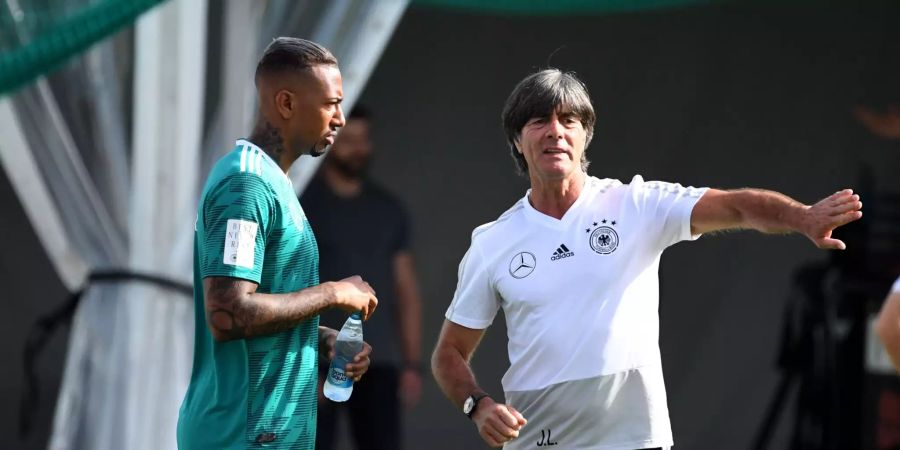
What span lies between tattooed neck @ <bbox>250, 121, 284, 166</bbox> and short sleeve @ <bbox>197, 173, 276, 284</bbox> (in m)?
0.13

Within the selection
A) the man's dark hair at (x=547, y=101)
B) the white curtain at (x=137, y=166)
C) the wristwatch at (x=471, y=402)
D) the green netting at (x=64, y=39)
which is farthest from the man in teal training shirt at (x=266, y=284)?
the white curtain at (x=137, y=166)

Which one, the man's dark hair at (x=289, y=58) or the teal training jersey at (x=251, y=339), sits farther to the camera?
the man's dark hair at (x=289, y=58)

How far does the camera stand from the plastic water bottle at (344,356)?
9.46 feet

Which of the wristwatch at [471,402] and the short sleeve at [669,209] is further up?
the short sleeve at [669,209]

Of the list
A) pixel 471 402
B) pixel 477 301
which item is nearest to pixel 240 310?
pixel 471 402

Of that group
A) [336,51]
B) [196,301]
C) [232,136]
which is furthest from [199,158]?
[196,301]

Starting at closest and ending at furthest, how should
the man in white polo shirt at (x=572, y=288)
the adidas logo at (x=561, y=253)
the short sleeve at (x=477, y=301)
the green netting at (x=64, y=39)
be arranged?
the man in white polo shirt at (x=572, y=288) < the adidas logo at (x=561, y=253) < the short sleeve at (x=477, y=301) < the green netting at (x=64, y=39)

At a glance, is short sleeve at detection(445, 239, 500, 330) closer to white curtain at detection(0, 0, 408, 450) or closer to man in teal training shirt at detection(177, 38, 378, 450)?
man in teal training shirt at detection(177, 38, 378, 450)

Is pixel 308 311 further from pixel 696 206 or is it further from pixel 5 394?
pixel 5 394

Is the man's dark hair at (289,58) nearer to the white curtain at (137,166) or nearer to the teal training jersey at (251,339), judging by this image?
the teal training jersey at (251,339)

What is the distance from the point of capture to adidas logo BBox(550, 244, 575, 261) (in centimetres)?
320

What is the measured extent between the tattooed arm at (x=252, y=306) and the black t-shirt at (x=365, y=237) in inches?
126

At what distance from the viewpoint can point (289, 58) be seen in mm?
2791

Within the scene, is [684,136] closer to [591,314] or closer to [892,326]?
[591,314]
